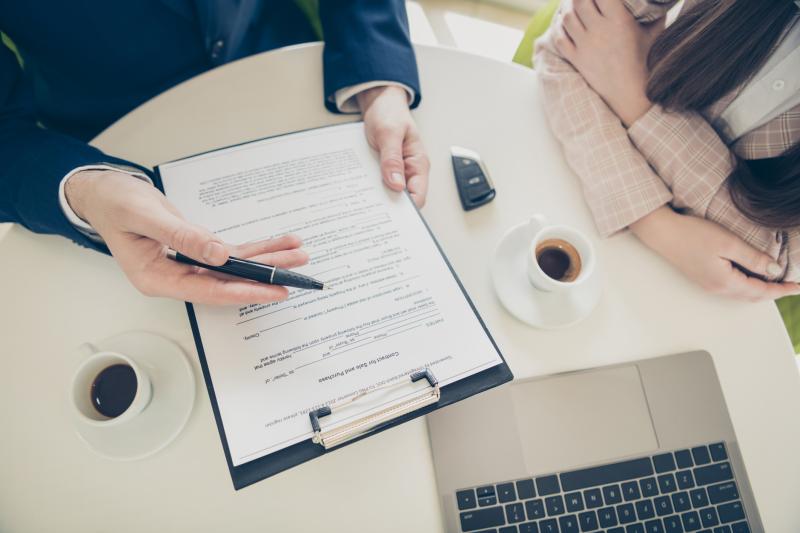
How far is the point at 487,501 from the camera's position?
47 centimetres

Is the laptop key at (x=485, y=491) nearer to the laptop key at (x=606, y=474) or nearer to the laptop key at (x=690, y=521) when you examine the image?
the laptop key at (x=606, y=474)

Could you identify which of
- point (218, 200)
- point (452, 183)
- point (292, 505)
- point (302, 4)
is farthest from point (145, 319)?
point (302, 4)

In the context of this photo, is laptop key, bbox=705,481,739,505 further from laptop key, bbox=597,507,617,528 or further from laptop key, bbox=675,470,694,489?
laptop key, bbox=597,507,617,528

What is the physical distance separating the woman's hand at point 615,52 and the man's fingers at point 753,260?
0.24 metres

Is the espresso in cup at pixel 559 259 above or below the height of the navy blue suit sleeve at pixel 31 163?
below

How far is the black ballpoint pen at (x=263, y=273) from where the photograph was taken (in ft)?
1.37

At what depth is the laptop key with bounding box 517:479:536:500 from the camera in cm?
48

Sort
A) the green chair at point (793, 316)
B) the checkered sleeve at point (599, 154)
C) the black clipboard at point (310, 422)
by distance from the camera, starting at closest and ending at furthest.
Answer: the black clipboard at point (310, 422)
the checkered sleeve at point (599, 154)
the green chair at point (793, 316)

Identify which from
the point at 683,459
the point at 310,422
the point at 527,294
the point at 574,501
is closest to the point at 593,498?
the point at 574,501

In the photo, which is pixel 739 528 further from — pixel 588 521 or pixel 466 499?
pixel 466 499

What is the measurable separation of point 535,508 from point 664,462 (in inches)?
7.0

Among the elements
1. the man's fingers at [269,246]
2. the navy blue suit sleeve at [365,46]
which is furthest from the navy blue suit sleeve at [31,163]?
the navy blue suit sleeve at [365,46]

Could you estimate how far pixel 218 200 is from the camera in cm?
51

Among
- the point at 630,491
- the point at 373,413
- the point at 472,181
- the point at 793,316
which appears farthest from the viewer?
the point at 793,316
